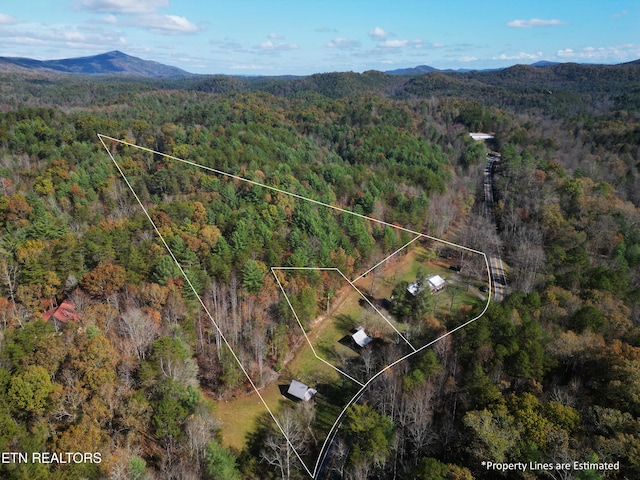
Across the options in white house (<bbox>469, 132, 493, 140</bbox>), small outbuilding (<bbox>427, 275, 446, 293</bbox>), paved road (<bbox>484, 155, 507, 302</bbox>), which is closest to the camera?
small outbuilding (<bbox>427, 275, 446, 293</bbox>)

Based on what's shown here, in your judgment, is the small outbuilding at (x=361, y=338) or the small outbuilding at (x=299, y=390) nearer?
the small outbuilding at (x=299, y=390)

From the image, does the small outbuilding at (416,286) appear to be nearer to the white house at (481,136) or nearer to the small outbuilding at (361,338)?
the small outbuilding at (361,338)

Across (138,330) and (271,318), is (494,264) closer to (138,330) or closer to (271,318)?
(271,318)

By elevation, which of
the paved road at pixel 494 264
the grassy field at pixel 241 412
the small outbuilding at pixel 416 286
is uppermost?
the small outbuilding at pixel 416 286

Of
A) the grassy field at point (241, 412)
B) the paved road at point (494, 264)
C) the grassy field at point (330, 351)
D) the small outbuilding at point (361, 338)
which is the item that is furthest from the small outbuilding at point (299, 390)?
the paved road at point (494, 264)

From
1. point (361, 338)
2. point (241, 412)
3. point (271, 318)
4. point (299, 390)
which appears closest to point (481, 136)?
point (361, 338)

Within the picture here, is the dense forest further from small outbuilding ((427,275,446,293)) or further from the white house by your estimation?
the white house

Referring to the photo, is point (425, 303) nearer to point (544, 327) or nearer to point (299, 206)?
point (544, 327)

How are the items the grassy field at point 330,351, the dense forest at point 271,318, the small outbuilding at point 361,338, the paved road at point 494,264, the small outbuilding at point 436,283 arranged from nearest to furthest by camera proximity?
the dense forest at point 271,318
the grassy field at point 330,351
the small outbuilding at point 436,283
the small outbuilding at point 361,338
the paved road at point 494,264

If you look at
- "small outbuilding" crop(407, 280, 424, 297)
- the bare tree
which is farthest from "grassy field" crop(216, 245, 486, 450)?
the bare tree
